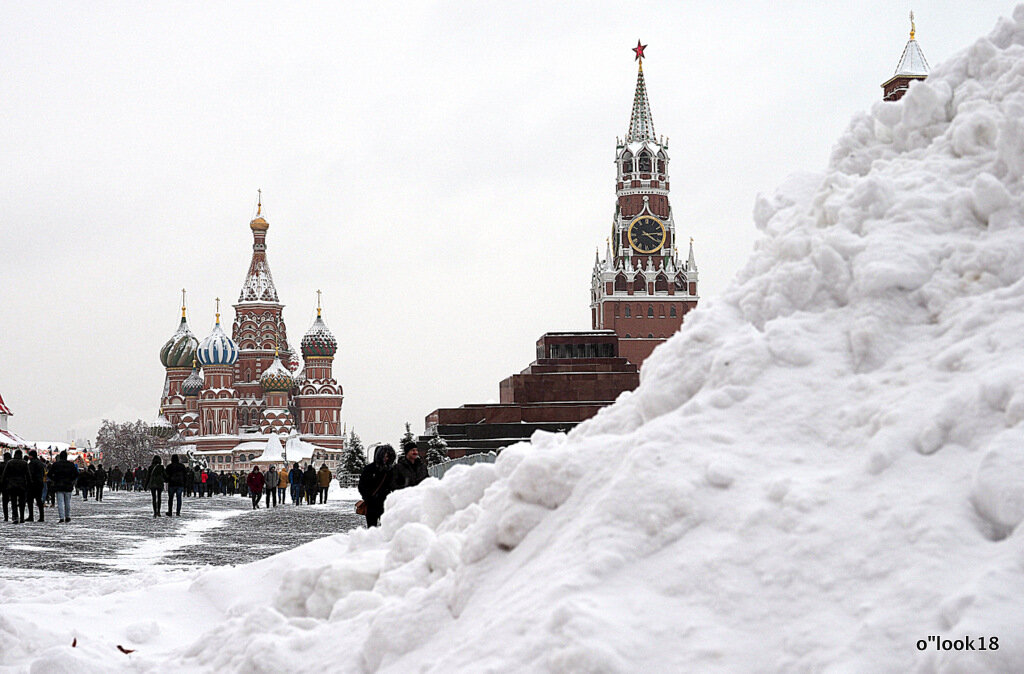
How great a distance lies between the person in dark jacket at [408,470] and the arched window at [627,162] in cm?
9578

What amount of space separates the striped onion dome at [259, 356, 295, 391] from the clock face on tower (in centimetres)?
3478

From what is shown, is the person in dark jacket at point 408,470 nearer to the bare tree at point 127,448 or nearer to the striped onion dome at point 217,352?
the bare tree at point 127,448

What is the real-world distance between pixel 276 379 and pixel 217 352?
572cm

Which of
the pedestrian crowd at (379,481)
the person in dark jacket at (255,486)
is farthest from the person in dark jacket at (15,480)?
the person in dark jacket at (255,486)

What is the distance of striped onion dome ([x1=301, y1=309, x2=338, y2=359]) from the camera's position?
9781cm

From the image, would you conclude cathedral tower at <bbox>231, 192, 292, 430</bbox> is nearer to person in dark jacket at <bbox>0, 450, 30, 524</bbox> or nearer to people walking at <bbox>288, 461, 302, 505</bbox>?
people walking at <bbox>288, 461, 302, 505</bbox>

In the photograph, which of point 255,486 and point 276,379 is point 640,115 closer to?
point 276,379

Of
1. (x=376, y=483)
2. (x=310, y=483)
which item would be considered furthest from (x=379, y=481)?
(x=310, y=483)

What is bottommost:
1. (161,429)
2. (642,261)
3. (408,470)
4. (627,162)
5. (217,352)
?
(408,470)

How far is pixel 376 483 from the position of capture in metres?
10.2

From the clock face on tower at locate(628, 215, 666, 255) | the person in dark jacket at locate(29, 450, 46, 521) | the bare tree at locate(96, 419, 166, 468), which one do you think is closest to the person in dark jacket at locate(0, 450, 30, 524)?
the person in dark jacket at locate(29, 450, 46, 521)

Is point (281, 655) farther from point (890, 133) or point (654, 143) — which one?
point (654, 143)

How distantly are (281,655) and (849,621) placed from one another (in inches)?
95.6

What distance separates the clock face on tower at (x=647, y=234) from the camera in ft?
339
